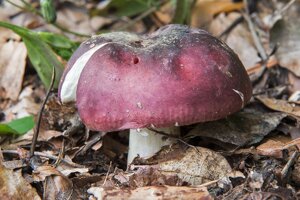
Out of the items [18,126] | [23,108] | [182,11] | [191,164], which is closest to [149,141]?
[191,164]

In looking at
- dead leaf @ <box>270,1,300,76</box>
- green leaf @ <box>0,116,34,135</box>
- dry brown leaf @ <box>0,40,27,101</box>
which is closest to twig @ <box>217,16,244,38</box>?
dead leaf @ <box>270,1,300,76</box>

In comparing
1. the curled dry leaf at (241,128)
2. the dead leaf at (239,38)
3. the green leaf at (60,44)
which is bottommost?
the curled dry leaf at (241,128)

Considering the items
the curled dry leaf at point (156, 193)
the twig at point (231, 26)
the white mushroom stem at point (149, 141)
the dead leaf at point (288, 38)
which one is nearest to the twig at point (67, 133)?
the white mushroom stem at point (149, 141)

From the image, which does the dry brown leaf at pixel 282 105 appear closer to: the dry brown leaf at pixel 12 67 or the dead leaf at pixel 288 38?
the dead leaf at pixel 288 38

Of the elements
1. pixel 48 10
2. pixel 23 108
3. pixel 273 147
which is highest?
pixel 48 10

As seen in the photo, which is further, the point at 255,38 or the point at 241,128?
the point at 255,38

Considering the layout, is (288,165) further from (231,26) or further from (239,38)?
(231,26)

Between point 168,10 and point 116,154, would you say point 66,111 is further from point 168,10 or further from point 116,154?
point 168,10

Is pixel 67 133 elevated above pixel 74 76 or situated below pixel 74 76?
below
